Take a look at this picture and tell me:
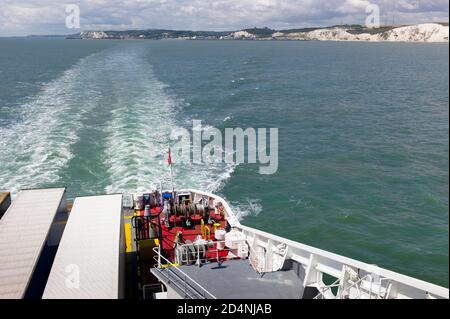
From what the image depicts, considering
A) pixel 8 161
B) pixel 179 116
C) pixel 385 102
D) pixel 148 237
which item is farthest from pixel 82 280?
pixel 385 102

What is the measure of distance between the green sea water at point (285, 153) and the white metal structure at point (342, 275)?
12.6 meters

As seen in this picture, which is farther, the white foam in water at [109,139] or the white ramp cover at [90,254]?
the white foam in water at [109,139]

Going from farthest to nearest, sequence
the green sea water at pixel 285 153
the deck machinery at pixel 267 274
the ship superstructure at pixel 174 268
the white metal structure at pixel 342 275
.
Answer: the green sea water at pixel 285 153 < the ship superstructure at pixel 174 268 < the deck machinery at pixel 267 274 < the white metal structure at pixel 342 275

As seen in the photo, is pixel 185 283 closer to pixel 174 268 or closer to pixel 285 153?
pixel 174 268

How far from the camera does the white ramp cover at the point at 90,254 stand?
12984mm

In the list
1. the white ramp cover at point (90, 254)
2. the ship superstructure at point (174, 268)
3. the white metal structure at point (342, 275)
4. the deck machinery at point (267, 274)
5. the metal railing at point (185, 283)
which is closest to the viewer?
the white metal structure at point (342, 275)

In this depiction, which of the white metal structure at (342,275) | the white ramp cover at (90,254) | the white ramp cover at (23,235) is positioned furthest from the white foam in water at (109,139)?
the white metal structure at (342,275)

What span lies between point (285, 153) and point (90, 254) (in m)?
29.6

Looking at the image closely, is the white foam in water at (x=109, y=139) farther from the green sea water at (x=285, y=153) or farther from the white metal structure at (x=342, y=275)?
the white metal structure at (x=342, y=275)

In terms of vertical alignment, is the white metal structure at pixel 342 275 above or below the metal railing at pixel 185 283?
above

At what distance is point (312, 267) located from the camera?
44.2ft

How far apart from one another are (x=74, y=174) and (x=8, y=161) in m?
6.07

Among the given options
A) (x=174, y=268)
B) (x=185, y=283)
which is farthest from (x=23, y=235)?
(x=185, y=283)
